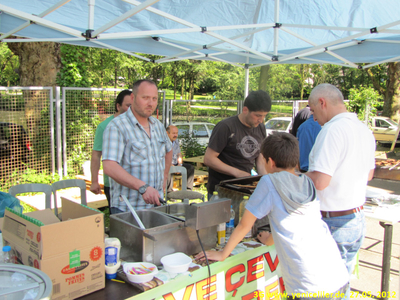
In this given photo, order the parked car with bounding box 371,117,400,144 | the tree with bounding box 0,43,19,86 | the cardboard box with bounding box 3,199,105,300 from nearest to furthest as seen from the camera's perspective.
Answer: the cardboard box with bounding box 3,199,105,300 → the parked car with bounding box 371,117,400,144 → the tree with bounding box 0,43,19,86

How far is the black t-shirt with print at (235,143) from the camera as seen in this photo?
118 inches

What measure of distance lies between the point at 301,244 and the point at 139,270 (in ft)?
2.74

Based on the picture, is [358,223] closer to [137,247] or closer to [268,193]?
[268,193]

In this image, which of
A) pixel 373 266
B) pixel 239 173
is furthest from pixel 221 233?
pixel 373 266

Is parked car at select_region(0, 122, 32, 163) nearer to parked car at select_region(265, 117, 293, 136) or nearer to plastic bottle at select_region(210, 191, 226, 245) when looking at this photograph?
plastic bottle at select_region(210, 191, 226, 245)

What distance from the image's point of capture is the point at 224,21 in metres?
4.52

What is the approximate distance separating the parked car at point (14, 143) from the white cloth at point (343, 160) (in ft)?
17.4

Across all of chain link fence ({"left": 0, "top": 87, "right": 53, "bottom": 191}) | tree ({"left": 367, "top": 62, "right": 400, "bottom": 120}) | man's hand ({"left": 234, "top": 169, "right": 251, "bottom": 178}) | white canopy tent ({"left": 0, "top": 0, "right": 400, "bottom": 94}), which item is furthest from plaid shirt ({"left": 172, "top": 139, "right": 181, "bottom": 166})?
tree ({"left": 367, "top": 62, "right": 400, "bottom": 120})

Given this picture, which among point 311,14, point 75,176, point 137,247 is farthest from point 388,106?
point 137,247

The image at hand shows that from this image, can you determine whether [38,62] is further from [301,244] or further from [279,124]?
[279,124]

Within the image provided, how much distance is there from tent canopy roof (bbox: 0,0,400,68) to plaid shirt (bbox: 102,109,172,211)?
1.11 meters

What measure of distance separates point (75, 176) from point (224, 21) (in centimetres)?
415

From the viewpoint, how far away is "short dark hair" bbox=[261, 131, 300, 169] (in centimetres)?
180

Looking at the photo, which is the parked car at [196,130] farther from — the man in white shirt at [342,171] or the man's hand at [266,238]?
the man in white shirt at [342,171]
